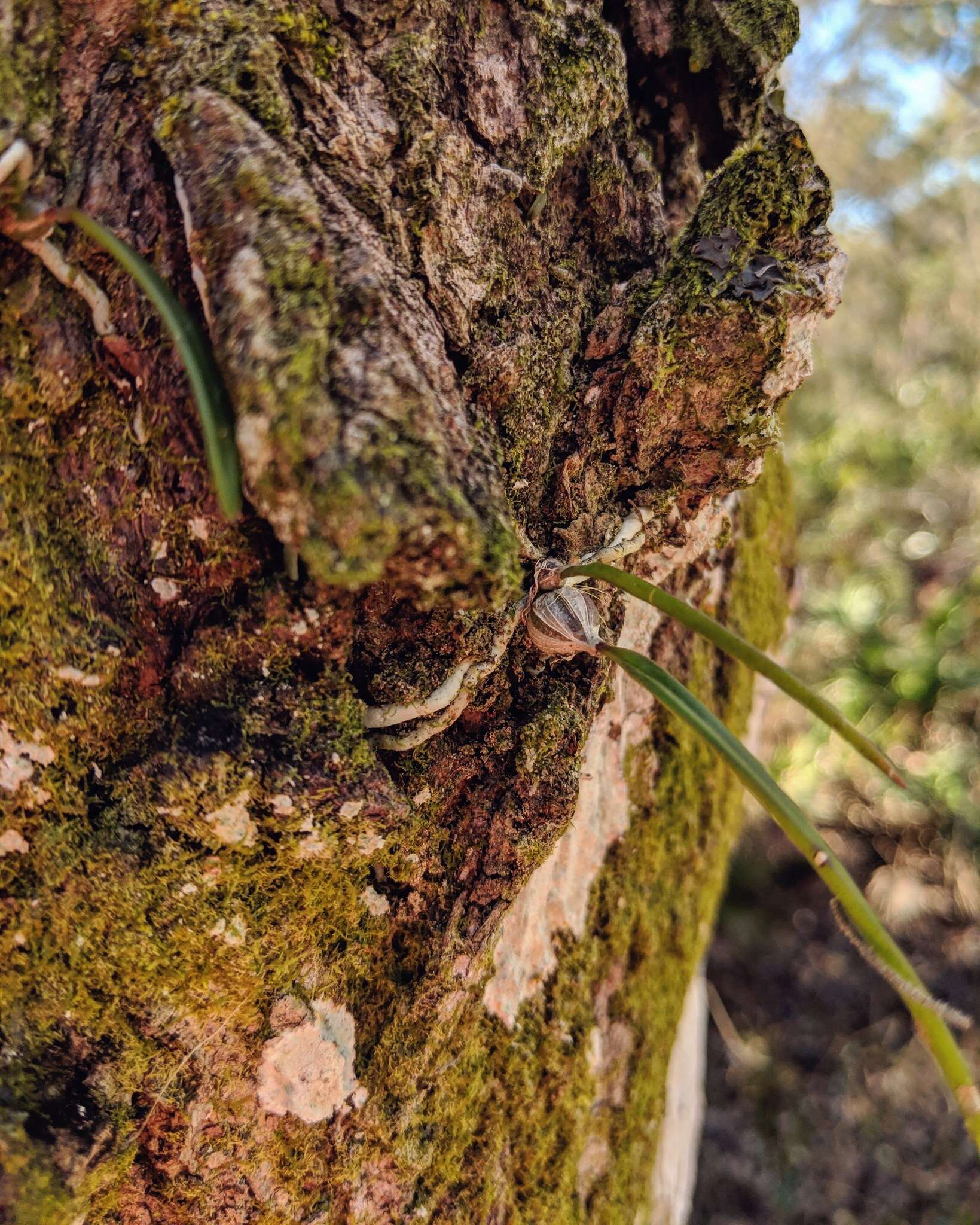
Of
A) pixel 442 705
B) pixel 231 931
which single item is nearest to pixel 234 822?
pixel 231 931

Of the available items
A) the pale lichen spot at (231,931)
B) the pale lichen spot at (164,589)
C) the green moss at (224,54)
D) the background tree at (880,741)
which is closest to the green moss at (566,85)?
the green moss at (224,54)

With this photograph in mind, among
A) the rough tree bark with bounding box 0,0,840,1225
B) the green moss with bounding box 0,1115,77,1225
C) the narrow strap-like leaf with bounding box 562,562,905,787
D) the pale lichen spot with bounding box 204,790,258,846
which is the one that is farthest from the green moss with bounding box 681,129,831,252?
the green moss with bounding box 0,1115,77,1225

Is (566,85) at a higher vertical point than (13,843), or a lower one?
higher

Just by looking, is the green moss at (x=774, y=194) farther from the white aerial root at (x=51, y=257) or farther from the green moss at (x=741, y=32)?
the white aerial root at (x=51, y=257)

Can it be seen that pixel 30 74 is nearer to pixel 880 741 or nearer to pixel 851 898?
pixel 851 898

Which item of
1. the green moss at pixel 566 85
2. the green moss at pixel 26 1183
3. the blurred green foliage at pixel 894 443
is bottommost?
the green moss at pixel 26 1183

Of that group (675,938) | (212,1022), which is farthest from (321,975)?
(675,938)

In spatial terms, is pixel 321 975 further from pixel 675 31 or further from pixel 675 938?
pixel 675 31
